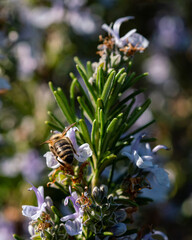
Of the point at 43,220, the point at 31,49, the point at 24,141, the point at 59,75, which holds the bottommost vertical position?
the point at 43,220

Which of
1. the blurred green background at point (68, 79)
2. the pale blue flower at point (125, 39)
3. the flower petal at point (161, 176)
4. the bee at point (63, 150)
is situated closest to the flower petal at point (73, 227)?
the bee at point (63, 150)

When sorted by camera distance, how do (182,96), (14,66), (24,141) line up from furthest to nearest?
(182,96) < (24,141) < (14,66)

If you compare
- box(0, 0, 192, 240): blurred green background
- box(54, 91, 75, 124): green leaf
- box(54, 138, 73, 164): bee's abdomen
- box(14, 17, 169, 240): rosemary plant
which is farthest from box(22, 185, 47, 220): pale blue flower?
box(0, 0, 192, 240): blurred green background

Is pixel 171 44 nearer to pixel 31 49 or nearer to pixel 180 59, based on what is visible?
pixel 180 59

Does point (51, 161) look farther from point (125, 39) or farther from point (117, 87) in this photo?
point (125, 39)

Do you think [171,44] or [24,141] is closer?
[24,141]

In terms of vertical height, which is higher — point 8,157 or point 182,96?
point 182,96

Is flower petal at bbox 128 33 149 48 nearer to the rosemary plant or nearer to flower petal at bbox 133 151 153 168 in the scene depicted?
the rosemary plant

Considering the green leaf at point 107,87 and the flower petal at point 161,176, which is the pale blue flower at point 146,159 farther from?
the green leaf at point 107,87

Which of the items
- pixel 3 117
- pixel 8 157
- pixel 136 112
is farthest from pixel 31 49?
pixel 136 112
